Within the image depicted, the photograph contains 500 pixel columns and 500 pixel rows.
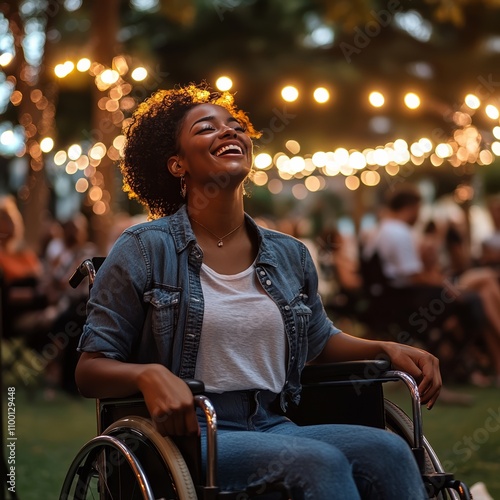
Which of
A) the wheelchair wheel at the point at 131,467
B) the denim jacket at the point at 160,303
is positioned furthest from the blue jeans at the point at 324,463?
the denim jacket at the point at 160,303

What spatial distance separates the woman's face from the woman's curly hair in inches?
3.1

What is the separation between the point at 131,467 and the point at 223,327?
0.54 meters

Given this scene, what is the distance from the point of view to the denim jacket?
3438 millimetres

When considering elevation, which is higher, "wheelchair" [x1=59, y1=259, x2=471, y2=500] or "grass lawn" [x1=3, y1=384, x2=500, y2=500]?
"wheelchair" [x1=59, y1=259, x2=471, y2=500]

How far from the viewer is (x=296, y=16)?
66.8ft

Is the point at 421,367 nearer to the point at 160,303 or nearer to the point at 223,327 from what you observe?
the point at 223,327

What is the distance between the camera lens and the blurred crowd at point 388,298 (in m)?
10.2

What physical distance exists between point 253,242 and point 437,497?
1.04 m

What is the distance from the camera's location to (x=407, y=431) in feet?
12.0

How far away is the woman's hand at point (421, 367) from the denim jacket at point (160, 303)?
306 millimetres

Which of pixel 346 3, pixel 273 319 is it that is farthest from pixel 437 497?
pixel 346 3

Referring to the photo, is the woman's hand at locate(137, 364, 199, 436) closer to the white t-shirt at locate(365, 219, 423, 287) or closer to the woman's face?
the woman's face

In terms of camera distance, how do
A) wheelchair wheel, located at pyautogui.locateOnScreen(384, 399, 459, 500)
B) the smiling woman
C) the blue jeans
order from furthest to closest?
1. wheelchair wheel, located at pyautogui.locateOnScreen(384, 399, 459, 500)
2. the smiling woman
3. the blue jeans

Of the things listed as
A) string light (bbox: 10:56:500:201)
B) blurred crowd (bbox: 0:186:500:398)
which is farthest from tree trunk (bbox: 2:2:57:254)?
blurred crowd (bbox: 0:186:500:398)
